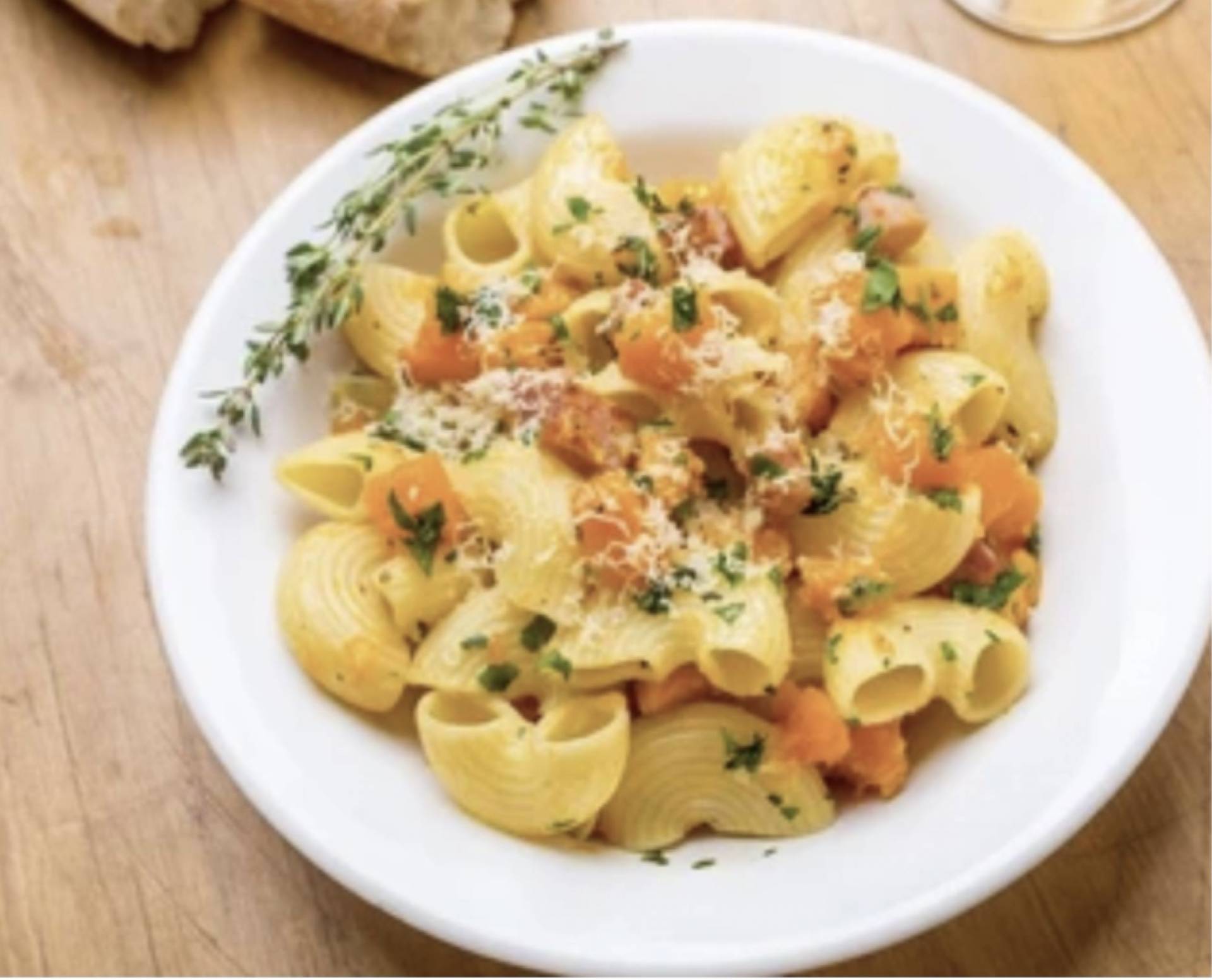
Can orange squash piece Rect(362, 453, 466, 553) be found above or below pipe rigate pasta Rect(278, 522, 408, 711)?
above

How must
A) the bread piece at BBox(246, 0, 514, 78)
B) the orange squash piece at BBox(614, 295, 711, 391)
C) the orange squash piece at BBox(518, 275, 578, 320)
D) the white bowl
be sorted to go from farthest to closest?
the bread piece at BBox(246, 0, 514, 78), the orange squash piece at BBox(518, 275, 578, 320), the orange squash piece at BBox(614, 295, 711, 391), the white bowl

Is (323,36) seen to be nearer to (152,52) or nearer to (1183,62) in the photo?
(152,52)

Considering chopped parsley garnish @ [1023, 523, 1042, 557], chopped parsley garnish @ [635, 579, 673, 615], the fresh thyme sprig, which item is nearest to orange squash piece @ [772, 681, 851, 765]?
chopped parsley garnish @ [635, 579, 673, 615]

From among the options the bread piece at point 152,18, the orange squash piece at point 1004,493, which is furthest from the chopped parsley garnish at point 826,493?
the bread piece at point 152,18

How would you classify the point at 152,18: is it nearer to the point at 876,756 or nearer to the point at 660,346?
the point at 660,346

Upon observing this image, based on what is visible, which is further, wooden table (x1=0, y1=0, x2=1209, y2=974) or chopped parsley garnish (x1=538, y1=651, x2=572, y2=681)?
wooden table (x1=0, y1=0, x2=1209, y2=974)

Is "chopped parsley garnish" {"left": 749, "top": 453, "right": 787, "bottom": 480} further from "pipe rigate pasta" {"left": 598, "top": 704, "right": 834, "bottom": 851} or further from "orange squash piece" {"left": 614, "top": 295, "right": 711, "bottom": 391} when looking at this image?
"pipe rigate pasta" {"left": 598, "top": 704, "right": 834, "bottom": 851}
